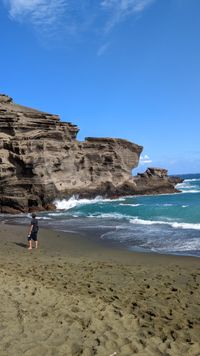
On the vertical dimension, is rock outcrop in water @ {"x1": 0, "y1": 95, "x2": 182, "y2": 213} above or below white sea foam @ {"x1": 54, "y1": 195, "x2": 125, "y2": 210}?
above

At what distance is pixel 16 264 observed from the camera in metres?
13.4

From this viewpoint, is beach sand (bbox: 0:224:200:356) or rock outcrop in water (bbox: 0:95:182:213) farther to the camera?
rock outcrop in water (bbox: 0:95:182:213)

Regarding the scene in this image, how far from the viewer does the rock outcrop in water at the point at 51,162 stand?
40.7 m

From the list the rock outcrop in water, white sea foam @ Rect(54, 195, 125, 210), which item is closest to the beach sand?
the rock outcrop in water

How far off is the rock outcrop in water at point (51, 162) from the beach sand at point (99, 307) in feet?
87.1

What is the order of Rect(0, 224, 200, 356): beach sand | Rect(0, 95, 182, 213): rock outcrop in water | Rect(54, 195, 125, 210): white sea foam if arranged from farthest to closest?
Rect(54, 195, 125, 210): white sea foam
Rect(0, 95, 182, 213): rock outcrop in water
Rect(0, 224, 200, 356): beach sand

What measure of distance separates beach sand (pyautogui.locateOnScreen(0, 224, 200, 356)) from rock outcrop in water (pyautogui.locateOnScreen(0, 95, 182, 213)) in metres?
26.5

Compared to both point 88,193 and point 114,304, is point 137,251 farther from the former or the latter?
point 88,193

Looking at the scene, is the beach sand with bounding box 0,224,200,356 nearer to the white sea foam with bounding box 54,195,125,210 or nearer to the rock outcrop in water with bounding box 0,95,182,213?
the rock outcrop in water with bounding box 0,95,182,213

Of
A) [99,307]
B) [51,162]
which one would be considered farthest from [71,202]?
[99,307]

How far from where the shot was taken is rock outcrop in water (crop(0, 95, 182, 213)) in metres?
40.7

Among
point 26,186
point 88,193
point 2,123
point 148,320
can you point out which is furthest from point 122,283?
point 88,193

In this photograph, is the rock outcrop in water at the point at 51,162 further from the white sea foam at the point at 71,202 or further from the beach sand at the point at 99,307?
the beach sand at the point at 99,307

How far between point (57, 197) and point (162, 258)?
30151 mm
